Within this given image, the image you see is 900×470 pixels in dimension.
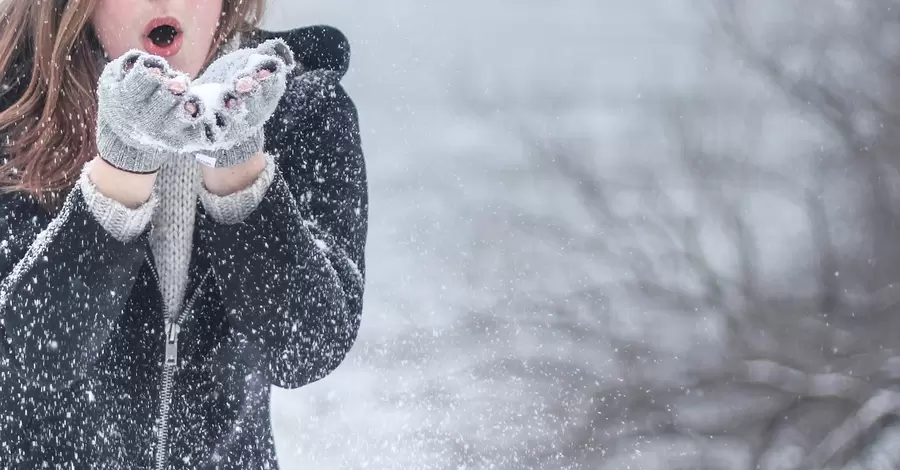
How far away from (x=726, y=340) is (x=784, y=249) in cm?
79

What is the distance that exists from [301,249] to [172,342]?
0.14 metres

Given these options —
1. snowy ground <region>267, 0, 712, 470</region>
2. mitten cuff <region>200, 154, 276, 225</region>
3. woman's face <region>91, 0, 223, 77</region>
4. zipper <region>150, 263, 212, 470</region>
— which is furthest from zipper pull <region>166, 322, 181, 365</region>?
snowy ground <region>267, 0, 712, 470</region>

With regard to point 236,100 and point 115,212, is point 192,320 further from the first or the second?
point 236,100

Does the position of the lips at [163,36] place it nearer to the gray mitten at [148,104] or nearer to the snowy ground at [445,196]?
the gray mitten at [148,104]

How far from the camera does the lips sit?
35.8 inches

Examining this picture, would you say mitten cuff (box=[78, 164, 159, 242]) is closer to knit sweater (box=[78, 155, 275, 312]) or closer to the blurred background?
knit sweater (box=[78, 155, 275, 312])

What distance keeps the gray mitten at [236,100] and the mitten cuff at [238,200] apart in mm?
39

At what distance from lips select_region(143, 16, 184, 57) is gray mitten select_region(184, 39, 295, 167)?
5.5 inches

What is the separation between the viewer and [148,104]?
0.73 metres

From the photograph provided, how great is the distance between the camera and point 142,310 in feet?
2.99

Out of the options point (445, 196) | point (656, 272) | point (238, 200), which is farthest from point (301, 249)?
point (445, 196)

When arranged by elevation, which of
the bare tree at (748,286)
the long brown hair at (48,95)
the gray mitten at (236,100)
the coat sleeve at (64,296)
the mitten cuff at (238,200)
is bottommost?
the coat sleeve at (64,296)

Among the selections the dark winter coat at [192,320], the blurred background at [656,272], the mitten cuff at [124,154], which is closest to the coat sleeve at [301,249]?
the dark winter coat at [192,320]

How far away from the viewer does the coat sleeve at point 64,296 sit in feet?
2.65
